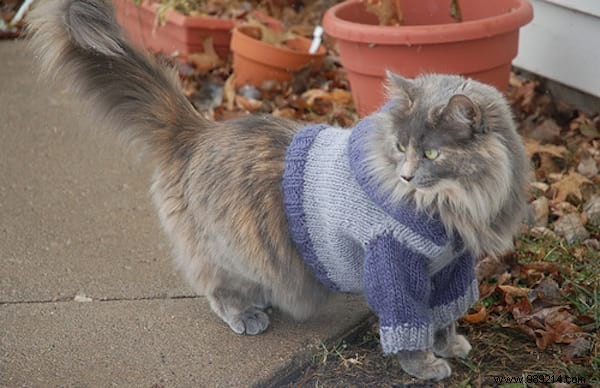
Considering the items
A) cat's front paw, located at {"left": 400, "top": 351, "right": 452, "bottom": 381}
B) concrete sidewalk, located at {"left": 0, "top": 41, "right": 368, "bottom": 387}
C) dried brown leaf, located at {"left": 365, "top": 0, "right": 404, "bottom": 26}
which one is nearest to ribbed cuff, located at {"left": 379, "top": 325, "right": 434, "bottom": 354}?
cat's front paw, located at {"left": 400, "top": 351, "right": 452, "bottom": 381}

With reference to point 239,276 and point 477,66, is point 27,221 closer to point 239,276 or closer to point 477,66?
point 239,276

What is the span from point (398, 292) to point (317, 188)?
437mm

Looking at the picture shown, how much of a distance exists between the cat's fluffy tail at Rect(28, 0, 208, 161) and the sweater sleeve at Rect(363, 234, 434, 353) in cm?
88

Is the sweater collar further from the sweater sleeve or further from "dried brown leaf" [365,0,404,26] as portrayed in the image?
"dried brown leaf" [365,0,404,26]

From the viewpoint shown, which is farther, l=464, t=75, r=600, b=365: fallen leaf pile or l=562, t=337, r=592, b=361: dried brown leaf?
l=464, t=75, r=600, b=365: fallen leaf pile

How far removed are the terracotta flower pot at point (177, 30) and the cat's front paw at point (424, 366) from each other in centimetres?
304

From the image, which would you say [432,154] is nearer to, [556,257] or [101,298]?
[556,257]

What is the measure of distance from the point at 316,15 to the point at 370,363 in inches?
144

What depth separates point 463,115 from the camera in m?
2.44

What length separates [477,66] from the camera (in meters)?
4.08

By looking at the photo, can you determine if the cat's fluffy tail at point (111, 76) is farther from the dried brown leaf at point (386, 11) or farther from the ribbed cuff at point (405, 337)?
the dried brown leaf at point (386, 11)

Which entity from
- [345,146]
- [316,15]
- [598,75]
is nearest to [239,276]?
[345,146]

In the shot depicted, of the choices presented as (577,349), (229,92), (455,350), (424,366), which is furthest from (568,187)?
(229,92)

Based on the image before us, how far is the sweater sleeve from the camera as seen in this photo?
2.65 metres
